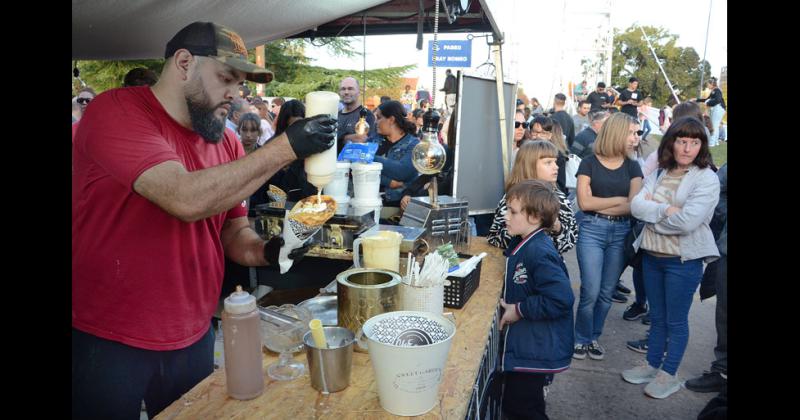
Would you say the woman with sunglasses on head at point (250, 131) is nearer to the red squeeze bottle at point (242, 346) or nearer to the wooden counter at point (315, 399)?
the wooden counter at point (315, 399)

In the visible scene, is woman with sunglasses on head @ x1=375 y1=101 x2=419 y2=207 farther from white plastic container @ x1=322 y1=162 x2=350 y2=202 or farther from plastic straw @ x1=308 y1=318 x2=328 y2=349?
plastic straw @ x1=308 y1=318 x2=328 y2=349

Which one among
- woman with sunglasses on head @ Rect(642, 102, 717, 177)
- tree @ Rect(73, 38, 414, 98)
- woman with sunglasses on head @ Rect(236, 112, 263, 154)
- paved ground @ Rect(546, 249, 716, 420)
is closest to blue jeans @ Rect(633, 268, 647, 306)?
paved ground @ Rect(546, 249, 716, 420)

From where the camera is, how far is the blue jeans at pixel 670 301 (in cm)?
355

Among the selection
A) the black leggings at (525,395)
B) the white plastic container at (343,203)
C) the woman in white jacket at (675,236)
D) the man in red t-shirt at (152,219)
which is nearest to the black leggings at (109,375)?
the man in red t-shirt at (152,219)

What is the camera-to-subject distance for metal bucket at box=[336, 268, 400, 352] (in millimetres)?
1721

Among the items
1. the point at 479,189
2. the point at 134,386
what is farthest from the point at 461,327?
the point at 479,189

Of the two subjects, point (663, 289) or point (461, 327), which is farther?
point (663, 289)

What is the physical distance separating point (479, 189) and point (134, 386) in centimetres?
327

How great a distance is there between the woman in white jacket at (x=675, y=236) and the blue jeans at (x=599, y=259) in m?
0.31

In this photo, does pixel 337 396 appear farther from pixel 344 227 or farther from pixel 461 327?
pixel 344 227

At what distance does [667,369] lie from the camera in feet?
12.1

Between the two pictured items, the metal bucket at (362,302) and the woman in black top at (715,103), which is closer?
the metal bucket at (362,302)

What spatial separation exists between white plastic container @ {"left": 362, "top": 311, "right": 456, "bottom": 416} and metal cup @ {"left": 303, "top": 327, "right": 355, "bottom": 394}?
13cm
